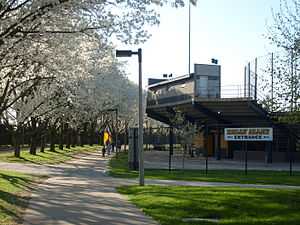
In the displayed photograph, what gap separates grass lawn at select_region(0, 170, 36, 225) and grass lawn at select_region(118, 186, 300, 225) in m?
3.03

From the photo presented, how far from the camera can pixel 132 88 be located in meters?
68.9

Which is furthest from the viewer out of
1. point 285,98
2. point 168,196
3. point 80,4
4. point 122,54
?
point 122,54

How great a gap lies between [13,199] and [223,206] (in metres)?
6.03

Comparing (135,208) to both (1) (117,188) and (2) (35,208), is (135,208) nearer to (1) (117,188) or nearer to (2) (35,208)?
(2) (35,208)

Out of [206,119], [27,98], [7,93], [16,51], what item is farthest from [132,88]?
[16,51]

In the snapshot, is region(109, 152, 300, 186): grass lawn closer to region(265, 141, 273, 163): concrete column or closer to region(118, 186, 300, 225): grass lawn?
region(118, 186, 300, 225): grass lawn

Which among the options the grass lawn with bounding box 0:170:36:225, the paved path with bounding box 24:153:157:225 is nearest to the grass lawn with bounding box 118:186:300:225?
the paved path with bounding box 24:153:157:225

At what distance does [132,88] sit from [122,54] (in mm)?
49822

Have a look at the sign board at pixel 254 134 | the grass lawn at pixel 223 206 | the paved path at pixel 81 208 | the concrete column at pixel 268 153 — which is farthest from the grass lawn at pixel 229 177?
the concrete column at pixel 268 153

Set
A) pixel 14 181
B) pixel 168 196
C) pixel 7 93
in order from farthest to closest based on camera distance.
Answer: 1. pixel 7 93
2. pixel 14 181
3. pixel 168 196

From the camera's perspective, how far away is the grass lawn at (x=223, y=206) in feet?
36.8

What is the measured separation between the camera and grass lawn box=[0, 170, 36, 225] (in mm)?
12006

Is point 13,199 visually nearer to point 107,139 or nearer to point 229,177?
point 229,177

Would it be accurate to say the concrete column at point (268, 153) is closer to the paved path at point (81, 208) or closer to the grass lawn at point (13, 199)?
the grass lawn at point (13, 199)
